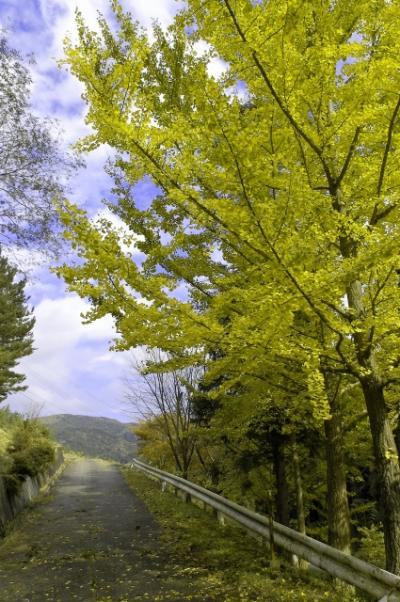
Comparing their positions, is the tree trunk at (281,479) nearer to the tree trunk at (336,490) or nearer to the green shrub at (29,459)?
the tree trunk at (336,490)

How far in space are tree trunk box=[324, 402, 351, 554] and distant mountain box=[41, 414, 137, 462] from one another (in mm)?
98506

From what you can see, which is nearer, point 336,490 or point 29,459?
point 336,490

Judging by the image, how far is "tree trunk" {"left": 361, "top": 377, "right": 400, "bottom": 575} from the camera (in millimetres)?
4336

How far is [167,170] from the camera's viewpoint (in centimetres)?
394

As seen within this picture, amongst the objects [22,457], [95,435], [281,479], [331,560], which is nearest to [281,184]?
[331,560]

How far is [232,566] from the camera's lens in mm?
5855

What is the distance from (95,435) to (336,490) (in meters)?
138

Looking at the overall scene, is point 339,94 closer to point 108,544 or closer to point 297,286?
point 297,286

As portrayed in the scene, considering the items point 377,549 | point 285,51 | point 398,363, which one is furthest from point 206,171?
point 377,549

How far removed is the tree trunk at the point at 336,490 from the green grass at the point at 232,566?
95cm

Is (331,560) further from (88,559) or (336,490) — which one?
(88,559)

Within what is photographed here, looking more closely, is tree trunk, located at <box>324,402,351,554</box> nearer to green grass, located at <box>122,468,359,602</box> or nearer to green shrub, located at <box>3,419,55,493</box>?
green grass, located at <box>122,468,359,602</box>

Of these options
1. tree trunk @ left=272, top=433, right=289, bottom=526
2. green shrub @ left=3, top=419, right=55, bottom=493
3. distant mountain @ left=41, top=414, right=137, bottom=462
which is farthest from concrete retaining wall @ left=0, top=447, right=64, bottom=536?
distant mountain @ left=41, top=414, right=137, bottom=462

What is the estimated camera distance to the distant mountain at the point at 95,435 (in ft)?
365
